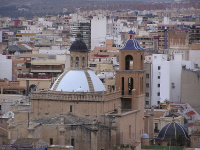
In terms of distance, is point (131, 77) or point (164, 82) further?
point (164, 82)

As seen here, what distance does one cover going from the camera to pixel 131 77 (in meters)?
56.5

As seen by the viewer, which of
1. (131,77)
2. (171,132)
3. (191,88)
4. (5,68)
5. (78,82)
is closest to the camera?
(78,82)

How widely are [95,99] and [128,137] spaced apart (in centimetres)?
296

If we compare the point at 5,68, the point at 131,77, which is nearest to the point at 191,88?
the point at 5,68

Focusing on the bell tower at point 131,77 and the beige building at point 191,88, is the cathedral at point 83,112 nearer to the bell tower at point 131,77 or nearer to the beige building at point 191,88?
the bell tower at point 131,77

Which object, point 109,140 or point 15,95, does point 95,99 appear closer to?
point 109,140

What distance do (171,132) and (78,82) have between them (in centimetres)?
756

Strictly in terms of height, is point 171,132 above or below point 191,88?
below

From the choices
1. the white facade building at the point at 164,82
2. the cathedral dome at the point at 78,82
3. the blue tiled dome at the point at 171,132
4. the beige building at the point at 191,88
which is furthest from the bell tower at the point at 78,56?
the white facade building at the point at 164,82

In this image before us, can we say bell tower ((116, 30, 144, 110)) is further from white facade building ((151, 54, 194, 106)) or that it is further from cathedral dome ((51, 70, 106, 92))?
white facade building ((151, 54, 194, 106))

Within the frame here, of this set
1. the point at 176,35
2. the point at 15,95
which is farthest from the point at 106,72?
the point at 176,35

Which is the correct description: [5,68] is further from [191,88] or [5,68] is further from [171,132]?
[171,132]

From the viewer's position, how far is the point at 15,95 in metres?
73.2

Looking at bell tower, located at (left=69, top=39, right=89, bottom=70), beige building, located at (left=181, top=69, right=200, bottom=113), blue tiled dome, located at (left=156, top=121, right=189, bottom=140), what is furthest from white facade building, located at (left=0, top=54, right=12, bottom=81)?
bell tower, located at (left=69, top=39, right=89, bottom=70)
